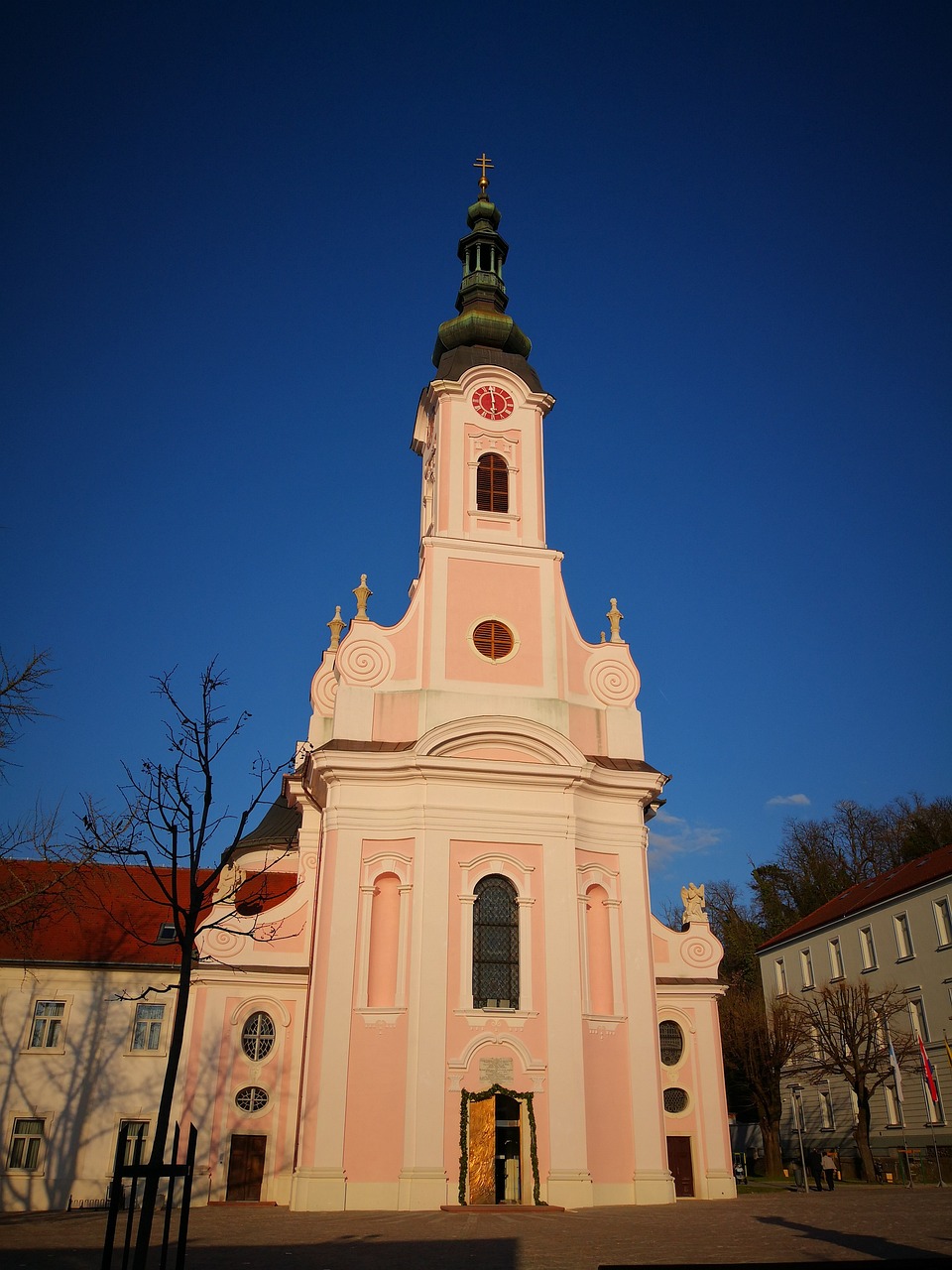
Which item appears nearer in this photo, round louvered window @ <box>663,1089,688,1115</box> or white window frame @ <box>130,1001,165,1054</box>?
white window frame @ <box>130,1001,165,1054</box>

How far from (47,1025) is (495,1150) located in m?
10.8

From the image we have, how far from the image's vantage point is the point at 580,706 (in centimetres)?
2694

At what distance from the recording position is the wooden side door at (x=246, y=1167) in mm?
22484

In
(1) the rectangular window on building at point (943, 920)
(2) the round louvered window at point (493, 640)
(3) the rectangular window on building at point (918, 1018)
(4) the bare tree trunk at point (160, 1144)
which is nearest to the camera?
(4) the bare tree trunk at point (160, 1144)

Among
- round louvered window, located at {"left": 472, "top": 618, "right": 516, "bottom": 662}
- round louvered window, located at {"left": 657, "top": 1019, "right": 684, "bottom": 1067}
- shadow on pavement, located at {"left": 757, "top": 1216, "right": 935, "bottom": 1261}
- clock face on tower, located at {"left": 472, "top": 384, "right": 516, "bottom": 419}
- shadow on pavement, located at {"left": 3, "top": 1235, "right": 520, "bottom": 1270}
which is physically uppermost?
clock face on tower, located at {"left": 472, "top": 384, "right": 516, "bottom": 419}

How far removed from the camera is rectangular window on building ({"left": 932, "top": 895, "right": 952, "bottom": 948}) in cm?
3556

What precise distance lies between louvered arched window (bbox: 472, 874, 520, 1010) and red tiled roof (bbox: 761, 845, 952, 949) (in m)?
18.9

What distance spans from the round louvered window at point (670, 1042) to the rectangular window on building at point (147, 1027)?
11.9 metres

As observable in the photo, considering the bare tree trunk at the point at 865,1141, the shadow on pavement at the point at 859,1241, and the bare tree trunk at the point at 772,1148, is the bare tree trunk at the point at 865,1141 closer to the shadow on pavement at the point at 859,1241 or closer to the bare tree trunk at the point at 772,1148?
the bare tree trunk at the point at 772,1148

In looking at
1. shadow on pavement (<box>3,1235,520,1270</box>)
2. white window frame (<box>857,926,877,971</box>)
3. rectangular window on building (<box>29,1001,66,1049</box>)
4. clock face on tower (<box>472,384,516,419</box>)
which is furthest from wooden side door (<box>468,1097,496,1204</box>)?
white window frame (<box>857,926,877,971</box>)

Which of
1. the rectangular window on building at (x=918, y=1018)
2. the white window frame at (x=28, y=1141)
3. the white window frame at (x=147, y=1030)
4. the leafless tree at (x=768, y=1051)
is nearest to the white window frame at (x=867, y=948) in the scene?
the rectangular window on building at (x=918, y=1018)

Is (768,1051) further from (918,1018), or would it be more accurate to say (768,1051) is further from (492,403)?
(492,403)

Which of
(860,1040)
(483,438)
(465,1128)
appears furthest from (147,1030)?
(860,1040)

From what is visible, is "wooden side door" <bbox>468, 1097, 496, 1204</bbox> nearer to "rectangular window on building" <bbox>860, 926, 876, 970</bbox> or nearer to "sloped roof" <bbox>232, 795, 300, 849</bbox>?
"sloped roof" <bbox>232, 795, 300, 849</bbox>
